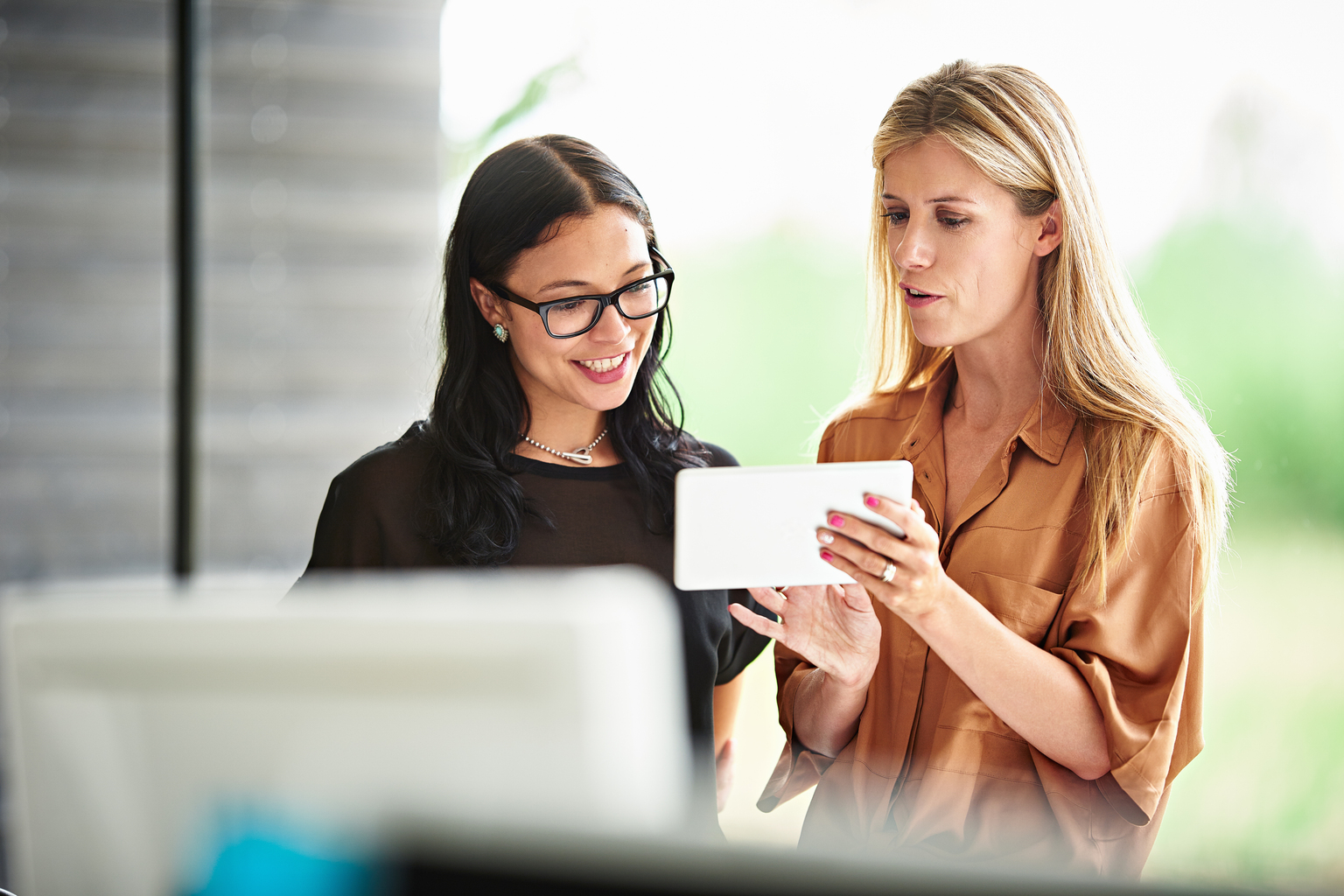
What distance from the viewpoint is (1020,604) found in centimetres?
147

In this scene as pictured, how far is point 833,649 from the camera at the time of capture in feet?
5.12

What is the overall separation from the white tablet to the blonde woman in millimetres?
38

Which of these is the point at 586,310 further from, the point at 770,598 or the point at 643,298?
the point at 770,598

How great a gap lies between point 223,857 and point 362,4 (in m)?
2.86

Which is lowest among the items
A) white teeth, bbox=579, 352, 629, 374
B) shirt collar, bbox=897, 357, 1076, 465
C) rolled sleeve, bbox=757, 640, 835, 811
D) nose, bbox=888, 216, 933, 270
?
rolled sleeve, bbox=757, 640, 835, 811

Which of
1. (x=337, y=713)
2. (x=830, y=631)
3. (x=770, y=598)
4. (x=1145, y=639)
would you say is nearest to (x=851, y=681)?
(x=830, y=631)

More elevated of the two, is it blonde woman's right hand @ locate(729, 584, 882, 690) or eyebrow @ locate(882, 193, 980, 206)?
eyebrow @ locate(882, 193, 980, 206)

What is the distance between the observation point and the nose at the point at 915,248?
1.55m

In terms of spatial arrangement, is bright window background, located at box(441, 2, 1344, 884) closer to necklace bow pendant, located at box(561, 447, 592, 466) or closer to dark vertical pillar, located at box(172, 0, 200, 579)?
necklace bow pendant, located at box(561, 447, 592, 466)

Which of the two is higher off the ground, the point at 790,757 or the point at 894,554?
the point at 894,554

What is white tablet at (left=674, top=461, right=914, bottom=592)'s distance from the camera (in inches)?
51.4

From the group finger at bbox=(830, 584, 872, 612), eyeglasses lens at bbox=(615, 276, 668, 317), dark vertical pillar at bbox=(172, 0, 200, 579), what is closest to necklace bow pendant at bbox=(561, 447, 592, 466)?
eyeglasses lens at bbox=(615, 276, 668, 317)

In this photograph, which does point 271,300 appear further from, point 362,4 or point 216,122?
point 362,4

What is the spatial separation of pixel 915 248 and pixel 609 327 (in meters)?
0.49
